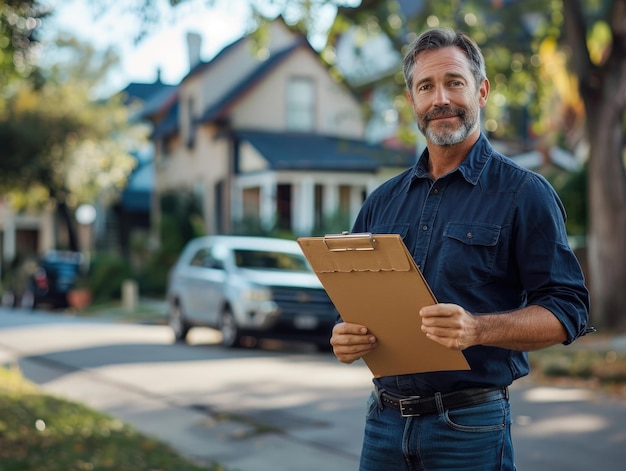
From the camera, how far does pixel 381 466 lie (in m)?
3.42

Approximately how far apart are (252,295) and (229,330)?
747 mm

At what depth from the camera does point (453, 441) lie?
3.28 metres

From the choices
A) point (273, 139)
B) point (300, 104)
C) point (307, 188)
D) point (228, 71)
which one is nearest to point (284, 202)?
point (307, 188)

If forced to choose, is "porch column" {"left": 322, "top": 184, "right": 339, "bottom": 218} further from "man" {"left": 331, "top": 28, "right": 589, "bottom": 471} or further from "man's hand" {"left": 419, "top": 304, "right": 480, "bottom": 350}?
"man's hand" {"left": 419, "top": 304, "right": 480, "bottom": 350}

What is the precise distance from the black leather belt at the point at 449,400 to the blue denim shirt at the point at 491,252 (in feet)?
0.07

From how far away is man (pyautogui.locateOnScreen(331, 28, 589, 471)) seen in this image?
3.17 meters

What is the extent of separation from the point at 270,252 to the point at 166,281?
16401 mm

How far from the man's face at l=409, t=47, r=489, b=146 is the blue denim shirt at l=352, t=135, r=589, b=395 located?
112mm

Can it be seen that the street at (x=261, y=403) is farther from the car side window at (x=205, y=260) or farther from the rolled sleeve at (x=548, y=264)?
the rolled sleeve at (x=548, y=264)

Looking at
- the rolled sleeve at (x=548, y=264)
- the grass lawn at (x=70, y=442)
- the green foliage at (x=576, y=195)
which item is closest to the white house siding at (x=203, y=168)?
the green foliage at (x=576, y=195)

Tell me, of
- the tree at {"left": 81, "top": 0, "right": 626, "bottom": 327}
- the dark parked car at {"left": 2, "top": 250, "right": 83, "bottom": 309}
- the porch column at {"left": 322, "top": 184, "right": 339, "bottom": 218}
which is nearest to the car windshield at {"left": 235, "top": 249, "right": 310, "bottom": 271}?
the tree at {"left": 81, "top": 0, "right": 626, "bottom": 327}

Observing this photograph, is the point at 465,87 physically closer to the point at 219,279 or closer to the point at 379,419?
the point at 379,419

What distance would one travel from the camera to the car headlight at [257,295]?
15.8m

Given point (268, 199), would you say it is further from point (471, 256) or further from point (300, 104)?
point (471, 256)
